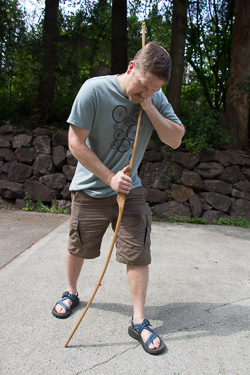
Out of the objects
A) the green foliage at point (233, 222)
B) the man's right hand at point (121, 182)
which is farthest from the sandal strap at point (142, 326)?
the green foliage at point (233, 222)

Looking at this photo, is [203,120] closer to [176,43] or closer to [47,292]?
[176,43]

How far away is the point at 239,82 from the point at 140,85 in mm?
4981

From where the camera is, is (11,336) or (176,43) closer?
(11,336)

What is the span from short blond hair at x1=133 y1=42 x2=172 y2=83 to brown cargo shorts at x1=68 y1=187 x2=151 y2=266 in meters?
0.78

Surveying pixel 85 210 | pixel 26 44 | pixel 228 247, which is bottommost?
pixel 228 247

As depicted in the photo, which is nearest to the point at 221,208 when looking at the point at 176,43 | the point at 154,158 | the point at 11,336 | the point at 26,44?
the point at 154,158

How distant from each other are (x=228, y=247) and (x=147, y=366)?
251 centimetres

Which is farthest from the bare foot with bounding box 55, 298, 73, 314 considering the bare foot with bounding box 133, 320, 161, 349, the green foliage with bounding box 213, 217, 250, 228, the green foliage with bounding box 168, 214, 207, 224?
the green foliage with bounding box 213, 217, 250, 228

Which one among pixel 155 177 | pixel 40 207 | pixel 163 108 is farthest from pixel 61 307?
pixel 155 177

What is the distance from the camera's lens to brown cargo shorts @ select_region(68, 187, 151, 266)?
1.92m

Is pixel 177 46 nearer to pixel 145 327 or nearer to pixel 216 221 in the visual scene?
pixel 216 221

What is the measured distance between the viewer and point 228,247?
150 inches

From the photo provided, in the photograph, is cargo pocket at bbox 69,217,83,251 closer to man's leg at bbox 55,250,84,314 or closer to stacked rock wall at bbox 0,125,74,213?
man's leg at bbox 55,250,84,314

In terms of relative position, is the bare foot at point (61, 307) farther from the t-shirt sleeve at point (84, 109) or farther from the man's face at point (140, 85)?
the man's face at point (140, 85)
